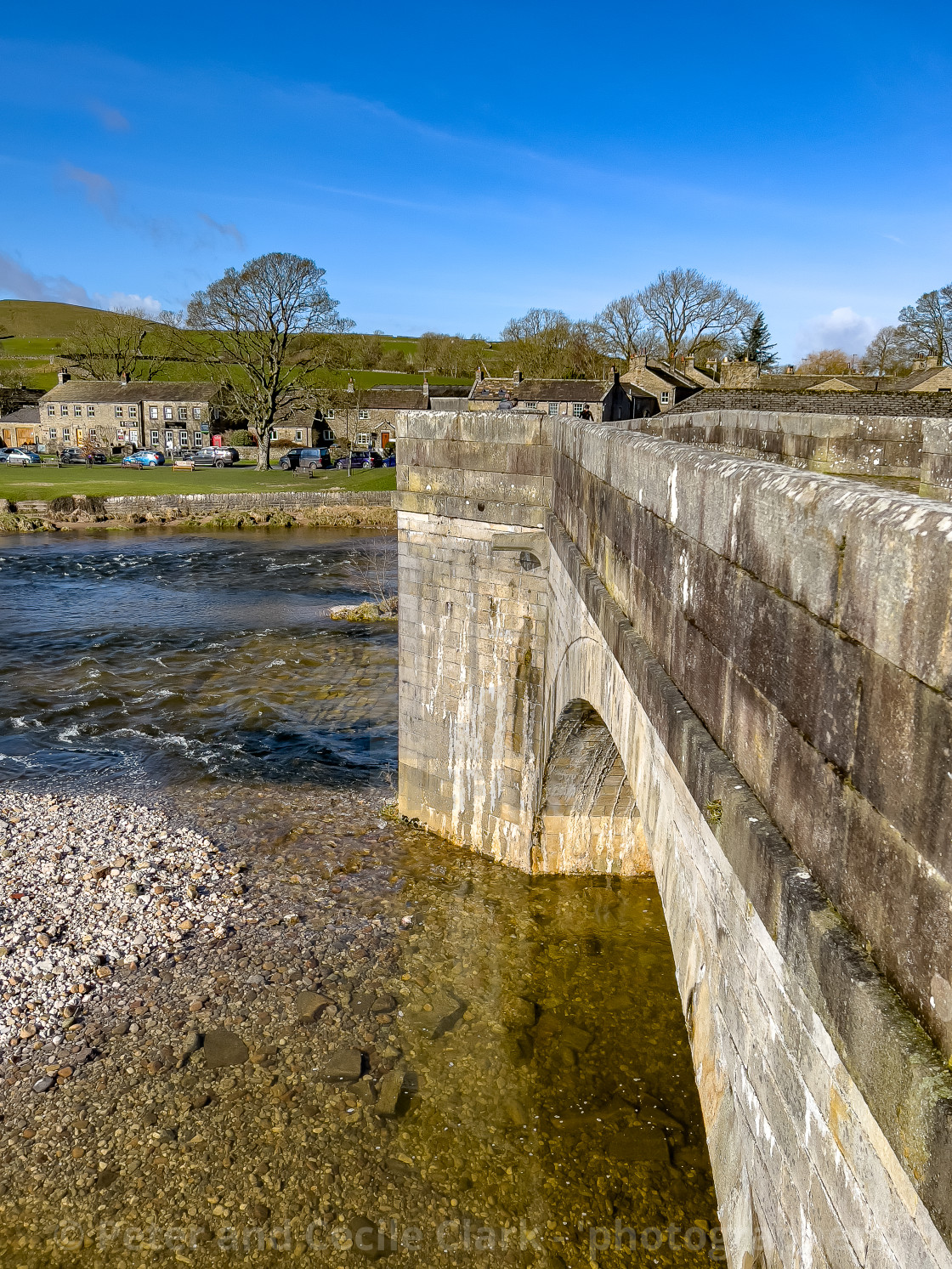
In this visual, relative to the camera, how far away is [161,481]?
1882 inches

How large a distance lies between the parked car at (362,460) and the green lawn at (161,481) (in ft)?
7.67

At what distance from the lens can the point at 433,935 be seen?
10.2m

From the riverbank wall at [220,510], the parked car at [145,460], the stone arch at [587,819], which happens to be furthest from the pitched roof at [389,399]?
the stone arch at [587,819]

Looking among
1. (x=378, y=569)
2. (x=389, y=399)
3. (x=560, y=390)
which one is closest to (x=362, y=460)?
(x=560, y=390)

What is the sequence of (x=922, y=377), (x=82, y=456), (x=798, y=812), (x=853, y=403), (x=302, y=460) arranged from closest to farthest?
(x=798, y=812), (x=853, y=403), (x=922, y=377), (x=302, y=460), (x=82, y=456)

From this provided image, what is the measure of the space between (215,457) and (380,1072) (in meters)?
55.1

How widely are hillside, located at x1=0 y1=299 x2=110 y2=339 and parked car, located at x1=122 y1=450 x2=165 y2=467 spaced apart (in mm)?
63126

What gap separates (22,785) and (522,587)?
8.80 metres

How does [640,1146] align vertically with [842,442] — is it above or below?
below

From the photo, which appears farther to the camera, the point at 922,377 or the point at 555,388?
the point at 555,388

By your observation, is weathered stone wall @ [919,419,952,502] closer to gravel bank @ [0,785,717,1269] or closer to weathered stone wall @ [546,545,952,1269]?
weathered stone wall @ [546,545,952,1269]

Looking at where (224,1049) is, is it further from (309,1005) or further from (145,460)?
(145,460)

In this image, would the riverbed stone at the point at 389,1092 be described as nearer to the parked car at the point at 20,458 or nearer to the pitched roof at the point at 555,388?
the pitched roof at the point at 555,388

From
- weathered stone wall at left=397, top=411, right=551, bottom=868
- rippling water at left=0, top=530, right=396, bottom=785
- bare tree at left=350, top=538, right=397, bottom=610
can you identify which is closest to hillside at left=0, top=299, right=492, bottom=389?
bare tree at left=350, top=538, right=397, bottom=610
